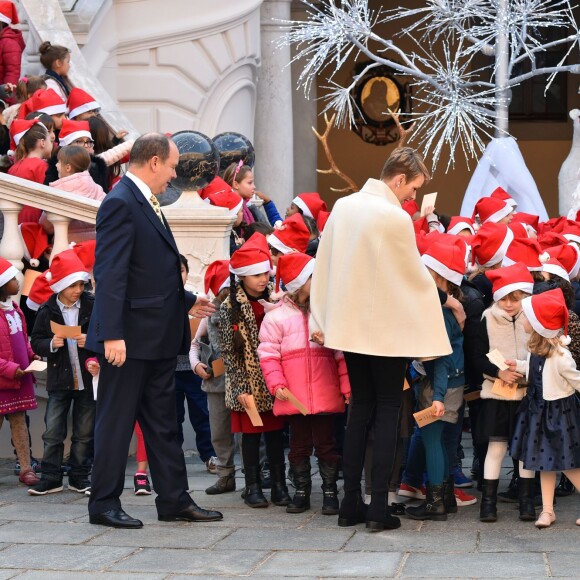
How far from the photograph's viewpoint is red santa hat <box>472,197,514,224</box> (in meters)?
9.58

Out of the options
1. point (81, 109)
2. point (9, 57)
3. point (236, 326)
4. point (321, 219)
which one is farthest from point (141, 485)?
point (9, 57)

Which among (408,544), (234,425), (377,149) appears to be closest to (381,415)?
(408,544)

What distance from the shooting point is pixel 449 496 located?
743 cm

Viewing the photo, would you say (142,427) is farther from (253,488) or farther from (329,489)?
(329,489)

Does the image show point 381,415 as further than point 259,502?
No

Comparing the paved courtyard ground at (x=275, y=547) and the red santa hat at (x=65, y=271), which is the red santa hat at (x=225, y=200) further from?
the paved courtyard ground at (x=275, y=547)

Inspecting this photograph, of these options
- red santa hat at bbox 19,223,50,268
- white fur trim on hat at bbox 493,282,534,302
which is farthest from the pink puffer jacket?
red santa hat at bbox 19,223,50,268

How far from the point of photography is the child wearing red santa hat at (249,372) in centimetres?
772

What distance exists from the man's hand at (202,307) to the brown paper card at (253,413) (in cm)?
47

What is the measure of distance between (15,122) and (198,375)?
2913 mm

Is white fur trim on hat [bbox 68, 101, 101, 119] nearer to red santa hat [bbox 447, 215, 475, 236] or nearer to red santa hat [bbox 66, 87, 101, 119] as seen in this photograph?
red santa hat [bbox 66, 87, 101, 119]

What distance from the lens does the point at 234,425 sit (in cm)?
788

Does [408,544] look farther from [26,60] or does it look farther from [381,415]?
[26,60]

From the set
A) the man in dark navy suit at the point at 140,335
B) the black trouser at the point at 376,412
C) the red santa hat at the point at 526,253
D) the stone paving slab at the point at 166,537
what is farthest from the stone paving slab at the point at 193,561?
the red santa hat at the point at 526,253
